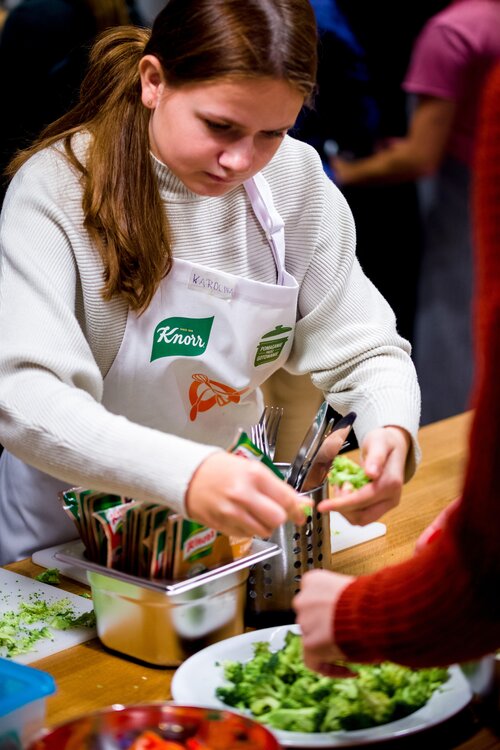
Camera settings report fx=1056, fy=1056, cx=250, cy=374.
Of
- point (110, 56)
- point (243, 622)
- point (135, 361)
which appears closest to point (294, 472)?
point (243, 622)

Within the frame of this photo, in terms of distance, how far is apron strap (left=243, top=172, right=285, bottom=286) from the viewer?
5.74 feet

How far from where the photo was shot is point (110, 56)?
1.67 m

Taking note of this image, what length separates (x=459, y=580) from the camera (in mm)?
996

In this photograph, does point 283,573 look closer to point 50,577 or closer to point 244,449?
point 244,449

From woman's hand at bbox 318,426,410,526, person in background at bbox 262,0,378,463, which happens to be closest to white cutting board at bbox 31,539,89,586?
woman's hand at bbox 318,426,410,526

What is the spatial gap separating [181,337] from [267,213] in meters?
0.26

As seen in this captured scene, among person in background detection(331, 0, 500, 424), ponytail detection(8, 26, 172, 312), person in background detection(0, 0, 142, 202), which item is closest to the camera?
ponytail detection(8, 26, 172, 312)

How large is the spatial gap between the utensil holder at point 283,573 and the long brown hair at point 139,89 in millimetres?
433

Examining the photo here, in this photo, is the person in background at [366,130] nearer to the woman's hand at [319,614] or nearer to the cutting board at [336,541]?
the cutting board at [336,541]

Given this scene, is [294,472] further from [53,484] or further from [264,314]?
[53,484]

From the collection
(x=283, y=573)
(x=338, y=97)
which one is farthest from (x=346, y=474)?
(x=338, y=97)

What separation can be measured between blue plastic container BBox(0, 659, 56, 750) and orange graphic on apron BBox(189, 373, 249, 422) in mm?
681

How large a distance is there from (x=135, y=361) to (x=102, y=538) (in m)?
0.40

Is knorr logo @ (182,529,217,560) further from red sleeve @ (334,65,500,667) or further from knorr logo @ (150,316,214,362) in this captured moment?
knorr logo @ (150,316,214,362)
